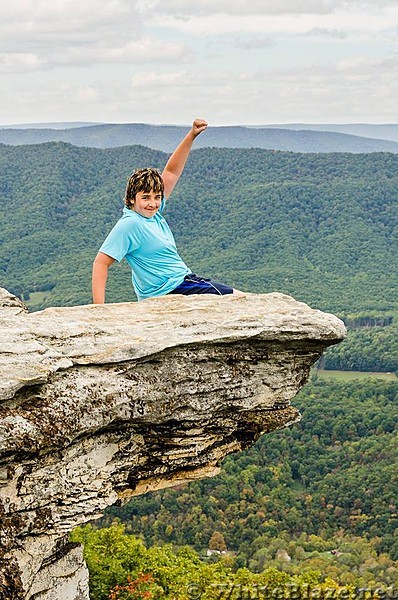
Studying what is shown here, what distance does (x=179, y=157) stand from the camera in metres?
12.7

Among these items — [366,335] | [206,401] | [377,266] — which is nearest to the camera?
[206,401]

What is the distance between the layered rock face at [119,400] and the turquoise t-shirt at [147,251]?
384mm

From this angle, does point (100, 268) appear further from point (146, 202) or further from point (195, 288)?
point (195, 288)

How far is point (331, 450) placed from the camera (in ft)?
259

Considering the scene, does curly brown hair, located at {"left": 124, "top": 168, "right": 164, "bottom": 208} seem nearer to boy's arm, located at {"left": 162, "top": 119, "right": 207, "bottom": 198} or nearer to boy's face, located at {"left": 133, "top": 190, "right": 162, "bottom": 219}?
boy's face, located at {"left": 133, "top": 190, "right": 162, "bottom": 219}

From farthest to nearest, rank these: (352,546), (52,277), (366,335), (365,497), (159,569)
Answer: (52,277), (366,335), (365,497), (352,546), (159,569)

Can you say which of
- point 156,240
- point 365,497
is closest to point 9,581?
point 156,240

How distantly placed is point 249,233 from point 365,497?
119723 millimetres

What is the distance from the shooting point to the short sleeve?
11.2 meters

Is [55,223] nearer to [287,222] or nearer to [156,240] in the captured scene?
[287,222]

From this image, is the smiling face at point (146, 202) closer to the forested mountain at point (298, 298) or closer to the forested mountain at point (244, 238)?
the forested mountain at point (298, 298)

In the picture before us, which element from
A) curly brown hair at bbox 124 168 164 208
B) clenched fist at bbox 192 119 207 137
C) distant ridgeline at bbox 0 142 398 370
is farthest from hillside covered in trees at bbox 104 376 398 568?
distant ridgeline at bbox 0 142 398 370

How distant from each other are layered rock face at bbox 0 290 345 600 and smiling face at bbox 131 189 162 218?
4.30ft

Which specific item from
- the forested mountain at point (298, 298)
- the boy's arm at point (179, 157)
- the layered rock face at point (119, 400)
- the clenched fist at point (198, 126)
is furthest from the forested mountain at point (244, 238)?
the layered rock face at point (119, 400)
